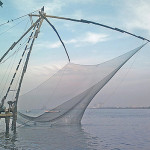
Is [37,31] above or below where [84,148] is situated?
above

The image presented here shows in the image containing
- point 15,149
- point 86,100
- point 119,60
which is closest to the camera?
point 15,149

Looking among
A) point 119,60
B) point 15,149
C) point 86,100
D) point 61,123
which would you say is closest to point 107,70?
point 119,60

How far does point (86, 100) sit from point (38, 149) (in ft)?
21.8

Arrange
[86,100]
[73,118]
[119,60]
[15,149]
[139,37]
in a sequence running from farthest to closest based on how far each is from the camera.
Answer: [73,118], [86,100], [119,60], [15,149], [139,37]

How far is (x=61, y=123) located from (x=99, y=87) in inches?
277

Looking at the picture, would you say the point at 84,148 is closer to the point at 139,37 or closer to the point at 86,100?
the point at 86,100

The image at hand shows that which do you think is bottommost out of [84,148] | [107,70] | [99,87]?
[84,148]

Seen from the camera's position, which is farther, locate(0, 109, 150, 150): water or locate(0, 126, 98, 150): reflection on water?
locate(0, 109, 150, 150): water

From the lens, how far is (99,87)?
19.7 meters

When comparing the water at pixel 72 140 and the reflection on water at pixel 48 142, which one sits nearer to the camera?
the reflection on water at pixel 48 142

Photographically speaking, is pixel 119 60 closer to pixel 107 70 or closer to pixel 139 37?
pixel 107 70

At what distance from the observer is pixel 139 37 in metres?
15.6

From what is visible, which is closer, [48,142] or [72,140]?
[48,142]

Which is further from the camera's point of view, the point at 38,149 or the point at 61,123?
the point at 61,123
